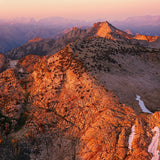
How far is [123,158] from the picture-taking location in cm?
2125

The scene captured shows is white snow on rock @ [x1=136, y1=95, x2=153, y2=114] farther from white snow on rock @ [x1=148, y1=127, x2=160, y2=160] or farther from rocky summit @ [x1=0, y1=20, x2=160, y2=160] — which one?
white snow on rock @ [x1=148, y1=127, x2=160, y2=160]

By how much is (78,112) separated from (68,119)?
283cm

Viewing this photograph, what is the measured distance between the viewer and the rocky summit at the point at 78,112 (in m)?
23.9

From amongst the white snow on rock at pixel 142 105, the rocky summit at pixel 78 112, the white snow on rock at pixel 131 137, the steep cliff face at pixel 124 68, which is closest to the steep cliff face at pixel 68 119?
the rocky summit at pixel 78 112

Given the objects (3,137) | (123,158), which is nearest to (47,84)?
(3,137)

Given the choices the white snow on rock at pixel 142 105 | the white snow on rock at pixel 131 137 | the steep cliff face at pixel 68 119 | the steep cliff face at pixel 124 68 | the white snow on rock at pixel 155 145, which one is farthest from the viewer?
the steep cliff face at pixel 124 68

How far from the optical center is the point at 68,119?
31.5 meters

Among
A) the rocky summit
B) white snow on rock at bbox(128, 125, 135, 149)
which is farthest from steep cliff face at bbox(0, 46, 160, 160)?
white snow on rock at bbox(128, 125, 135, 149)

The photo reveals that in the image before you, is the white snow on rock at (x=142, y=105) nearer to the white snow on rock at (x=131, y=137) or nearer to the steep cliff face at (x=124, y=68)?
the steep cliff face at (x=124, y=68)

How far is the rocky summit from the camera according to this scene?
78.5 ft

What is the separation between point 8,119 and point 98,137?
21830mm

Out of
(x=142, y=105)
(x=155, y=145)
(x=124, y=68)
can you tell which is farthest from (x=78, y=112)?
(x=124, y=68)

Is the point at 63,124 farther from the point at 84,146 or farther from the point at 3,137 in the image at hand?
the point at 3,137

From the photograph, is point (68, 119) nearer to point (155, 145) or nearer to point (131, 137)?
point (131, 137)
